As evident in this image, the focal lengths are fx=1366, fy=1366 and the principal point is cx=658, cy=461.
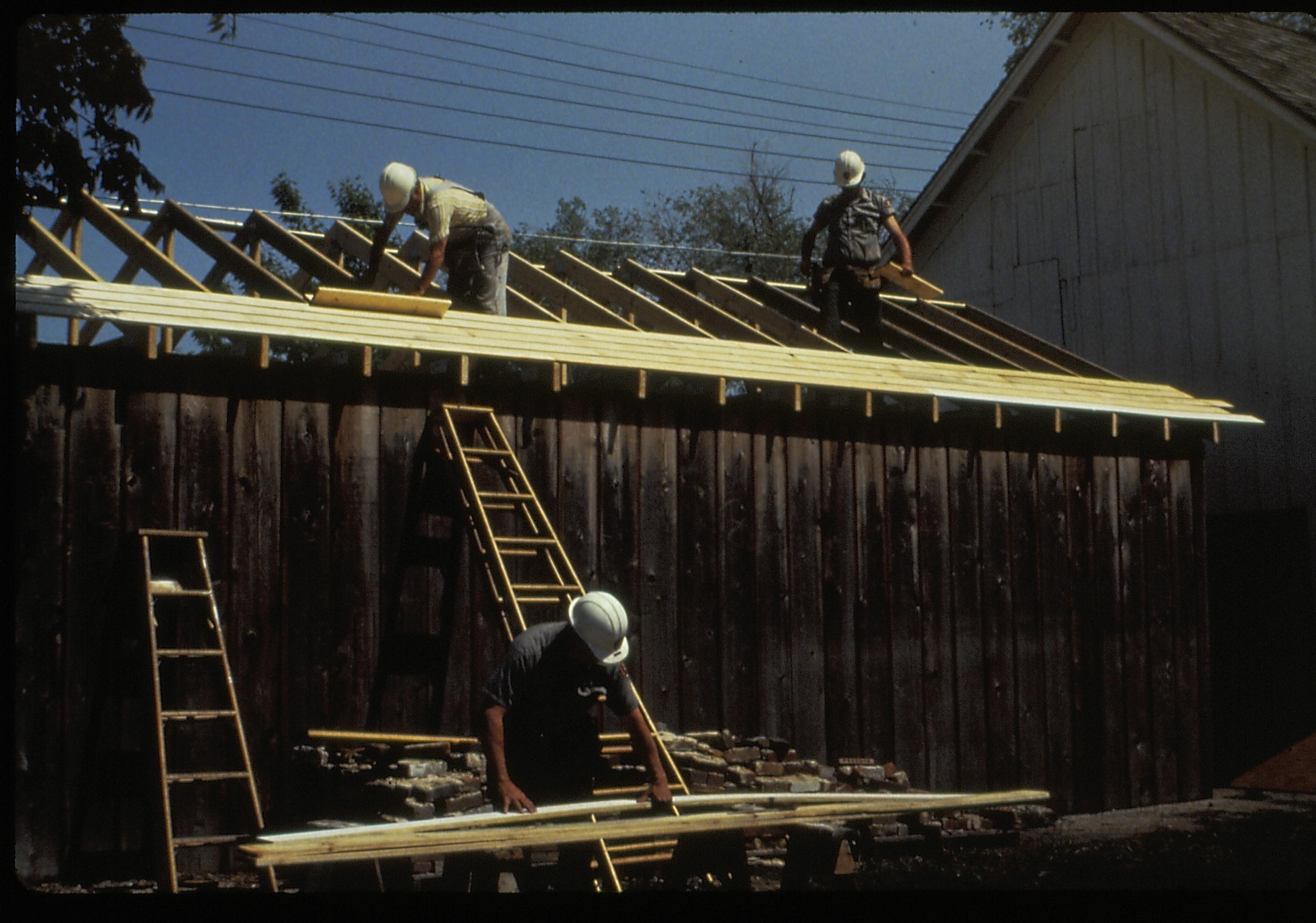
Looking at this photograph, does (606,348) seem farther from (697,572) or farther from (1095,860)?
(1095,860)

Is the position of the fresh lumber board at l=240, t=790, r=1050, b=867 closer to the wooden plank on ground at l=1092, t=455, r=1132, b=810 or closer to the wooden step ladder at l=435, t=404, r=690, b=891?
the wooden step ladder at l=435, t=404, r=690, b=891

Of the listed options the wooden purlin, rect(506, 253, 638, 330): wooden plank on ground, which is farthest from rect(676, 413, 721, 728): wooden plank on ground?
rect(506, 253, 638, 330): wooden plank on ground

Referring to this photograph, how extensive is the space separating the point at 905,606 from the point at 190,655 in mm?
6099

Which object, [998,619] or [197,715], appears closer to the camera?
[197,715]

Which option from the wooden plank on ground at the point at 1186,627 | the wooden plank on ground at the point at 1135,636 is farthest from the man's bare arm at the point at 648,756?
the wooden plank on ground at the point at 1186,627

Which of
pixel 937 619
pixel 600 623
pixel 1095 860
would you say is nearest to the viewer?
→ pixel 600 623

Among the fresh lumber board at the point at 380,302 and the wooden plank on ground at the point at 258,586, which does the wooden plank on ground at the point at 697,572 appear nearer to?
the fresh lumber board at the point at 380,302

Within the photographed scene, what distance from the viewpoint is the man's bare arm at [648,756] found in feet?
23.6

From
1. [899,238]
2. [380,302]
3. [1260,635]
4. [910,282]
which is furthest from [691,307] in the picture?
[1260,635]

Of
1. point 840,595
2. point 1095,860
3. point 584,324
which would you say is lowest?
point 1095,860

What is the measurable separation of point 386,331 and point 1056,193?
1145cm

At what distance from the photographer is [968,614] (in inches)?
482

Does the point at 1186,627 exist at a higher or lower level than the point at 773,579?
lower

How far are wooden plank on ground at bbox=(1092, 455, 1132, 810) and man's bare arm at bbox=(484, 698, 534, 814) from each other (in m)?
7.70
